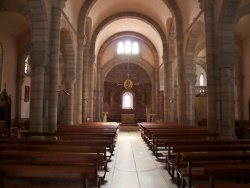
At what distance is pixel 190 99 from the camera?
18266 mm

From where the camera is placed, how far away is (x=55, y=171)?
3301 millimetres

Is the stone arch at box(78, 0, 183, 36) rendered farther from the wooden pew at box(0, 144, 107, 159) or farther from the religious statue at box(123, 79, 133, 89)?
the religious statue at box(123, 79, 133, 89)

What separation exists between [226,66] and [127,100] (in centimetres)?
2652

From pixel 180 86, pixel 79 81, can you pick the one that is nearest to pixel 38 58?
pixel 79 81

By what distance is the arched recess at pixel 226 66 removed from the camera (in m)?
11.4

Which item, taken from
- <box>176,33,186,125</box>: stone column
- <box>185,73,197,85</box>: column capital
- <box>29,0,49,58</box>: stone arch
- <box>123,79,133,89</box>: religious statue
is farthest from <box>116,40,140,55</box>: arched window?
<box>29,0,49,58</box>: stone arch

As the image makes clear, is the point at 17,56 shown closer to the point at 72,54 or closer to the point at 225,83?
the point at 72,54

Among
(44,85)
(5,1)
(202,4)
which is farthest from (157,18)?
(44,85)

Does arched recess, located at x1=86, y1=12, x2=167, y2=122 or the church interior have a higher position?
arched recess, located at x1=86, y1=12, x2=167, y2=122

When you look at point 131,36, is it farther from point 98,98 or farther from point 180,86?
point 180,86

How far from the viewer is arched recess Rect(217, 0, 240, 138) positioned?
11.4 metres

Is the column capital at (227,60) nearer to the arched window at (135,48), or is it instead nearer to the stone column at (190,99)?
the stone column at (190,99)

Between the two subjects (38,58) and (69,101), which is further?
(69,101)

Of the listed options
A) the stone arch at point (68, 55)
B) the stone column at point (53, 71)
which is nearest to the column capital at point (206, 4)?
the stone column at point (53, 71)
